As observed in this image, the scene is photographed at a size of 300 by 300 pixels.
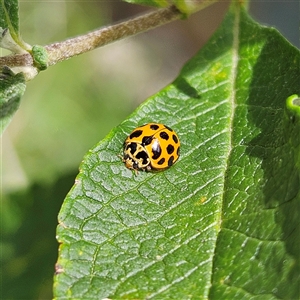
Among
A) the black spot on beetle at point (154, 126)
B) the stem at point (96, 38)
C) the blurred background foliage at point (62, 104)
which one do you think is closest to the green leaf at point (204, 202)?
the black spot on beetle at point (154, 126)

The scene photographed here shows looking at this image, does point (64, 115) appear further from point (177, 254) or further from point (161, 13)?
point (177, 254)

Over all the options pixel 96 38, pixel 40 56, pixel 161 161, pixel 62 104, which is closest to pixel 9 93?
pixel 40 56

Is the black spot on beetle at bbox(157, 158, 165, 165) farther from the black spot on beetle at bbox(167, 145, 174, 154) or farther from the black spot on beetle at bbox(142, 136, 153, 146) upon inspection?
the black spot on beetle at bbox(142, 136, 153, 146)

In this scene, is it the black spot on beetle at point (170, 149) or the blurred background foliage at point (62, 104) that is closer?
the black spot on beetle at point (170, 149)

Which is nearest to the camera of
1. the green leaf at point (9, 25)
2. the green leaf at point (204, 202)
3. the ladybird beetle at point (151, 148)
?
the green leaf at point (204, 202)

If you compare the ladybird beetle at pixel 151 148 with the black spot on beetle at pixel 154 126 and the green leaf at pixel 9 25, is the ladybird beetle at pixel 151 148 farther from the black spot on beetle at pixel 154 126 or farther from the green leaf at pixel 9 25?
the green leaf at pixel 9 25

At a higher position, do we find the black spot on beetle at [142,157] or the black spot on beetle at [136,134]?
the black spot on beetle at [136,134]

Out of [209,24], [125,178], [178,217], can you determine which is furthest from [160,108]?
[209,24]

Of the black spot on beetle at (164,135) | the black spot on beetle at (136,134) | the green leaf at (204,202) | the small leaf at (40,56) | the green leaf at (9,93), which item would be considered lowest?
the green leaf at (204,202)
